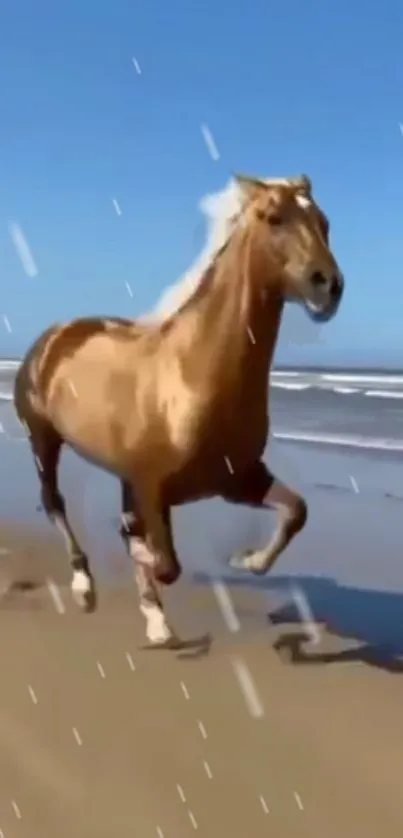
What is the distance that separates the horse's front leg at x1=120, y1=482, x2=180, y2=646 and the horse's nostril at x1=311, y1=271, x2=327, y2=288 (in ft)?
0.89

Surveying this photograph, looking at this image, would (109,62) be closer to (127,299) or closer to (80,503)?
(127,299)

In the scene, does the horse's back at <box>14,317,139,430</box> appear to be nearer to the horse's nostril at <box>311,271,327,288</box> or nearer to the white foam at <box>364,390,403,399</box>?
the horse's nostril at <box>311,271,327,288</box>

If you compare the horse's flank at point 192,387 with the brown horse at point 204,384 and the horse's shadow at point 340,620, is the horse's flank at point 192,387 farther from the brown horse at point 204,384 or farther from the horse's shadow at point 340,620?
the horse's shadow at point 340,620

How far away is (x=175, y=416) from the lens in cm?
95

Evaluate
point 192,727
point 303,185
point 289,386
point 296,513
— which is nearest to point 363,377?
point 289,386

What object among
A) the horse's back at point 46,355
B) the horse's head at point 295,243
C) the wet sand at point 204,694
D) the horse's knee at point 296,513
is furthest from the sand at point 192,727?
the horse's head at point 295,243

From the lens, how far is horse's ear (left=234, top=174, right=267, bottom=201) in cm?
90

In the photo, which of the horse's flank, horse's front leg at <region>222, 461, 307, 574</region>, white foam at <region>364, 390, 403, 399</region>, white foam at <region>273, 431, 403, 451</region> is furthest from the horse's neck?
white foam at <region>273, 431, 403, 451</region>

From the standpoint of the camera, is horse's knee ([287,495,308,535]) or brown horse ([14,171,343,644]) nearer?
brown horse ([14,171,343,644])

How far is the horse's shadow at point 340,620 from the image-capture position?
0.99 meters

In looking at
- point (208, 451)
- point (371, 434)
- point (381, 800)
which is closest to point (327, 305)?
point (208, 451)

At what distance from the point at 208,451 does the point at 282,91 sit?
41cm

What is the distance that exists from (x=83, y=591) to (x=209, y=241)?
0.40 m

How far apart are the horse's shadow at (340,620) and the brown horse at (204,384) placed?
0.20ft
